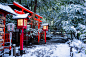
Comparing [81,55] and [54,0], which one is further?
[54,0]

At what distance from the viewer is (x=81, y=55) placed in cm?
344

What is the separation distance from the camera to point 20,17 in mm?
6688

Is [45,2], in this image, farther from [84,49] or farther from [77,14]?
[84,49]

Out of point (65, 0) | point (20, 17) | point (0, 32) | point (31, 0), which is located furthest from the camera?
point (31, 0)

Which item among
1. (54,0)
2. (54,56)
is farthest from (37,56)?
(54,0)

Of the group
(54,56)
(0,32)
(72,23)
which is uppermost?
(72,23)

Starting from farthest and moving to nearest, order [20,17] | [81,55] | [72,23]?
[72,23]
[20,17]
[81,55]

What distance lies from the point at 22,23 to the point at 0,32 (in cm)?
188

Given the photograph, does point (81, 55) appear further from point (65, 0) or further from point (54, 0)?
point (54, 0)

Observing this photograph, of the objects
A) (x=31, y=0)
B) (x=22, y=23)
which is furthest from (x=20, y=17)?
(x=31, y=0)

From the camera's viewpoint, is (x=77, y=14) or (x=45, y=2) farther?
(x=45, y=2)

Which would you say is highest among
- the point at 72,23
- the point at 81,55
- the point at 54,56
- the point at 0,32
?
the point at 72,23

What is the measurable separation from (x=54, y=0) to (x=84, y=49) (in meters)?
11.8

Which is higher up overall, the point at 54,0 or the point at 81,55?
the point at 54,0
